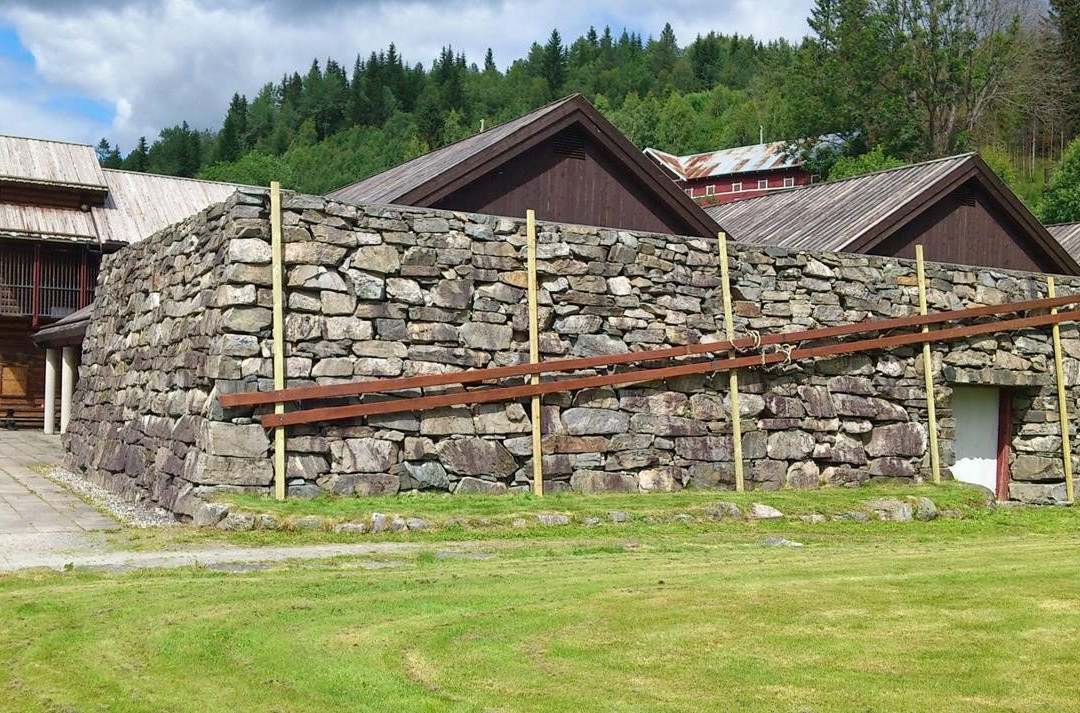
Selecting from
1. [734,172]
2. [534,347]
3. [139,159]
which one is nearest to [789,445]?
[534,347]

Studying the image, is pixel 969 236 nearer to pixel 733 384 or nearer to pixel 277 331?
pixel 733 384

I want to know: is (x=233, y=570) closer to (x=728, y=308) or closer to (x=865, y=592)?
(x=865, y=592)

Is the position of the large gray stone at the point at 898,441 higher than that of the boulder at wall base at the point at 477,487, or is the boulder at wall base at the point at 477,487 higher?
the large gray stone at the point at 898,441

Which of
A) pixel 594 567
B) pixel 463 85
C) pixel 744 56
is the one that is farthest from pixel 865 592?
pixel 744 56

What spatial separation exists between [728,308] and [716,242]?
0.84 metres

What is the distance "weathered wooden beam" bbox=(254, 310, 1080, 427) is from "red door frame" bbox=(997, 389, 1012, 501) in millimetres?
1262

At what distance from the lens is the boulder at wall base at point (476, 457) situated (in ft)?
40.0

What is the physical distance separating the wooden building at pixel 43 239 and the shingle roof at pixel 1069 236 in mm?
25016

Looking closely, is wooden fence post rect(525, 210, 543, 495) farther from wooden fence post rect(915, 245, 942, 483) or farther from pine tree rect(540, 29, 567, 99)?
pine tree rect(540, 29, 567, 99)

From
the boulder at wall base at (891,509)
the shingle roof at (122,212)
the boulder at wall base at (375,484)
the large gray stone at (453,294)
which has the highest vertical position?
the shingle roof at (122,212)

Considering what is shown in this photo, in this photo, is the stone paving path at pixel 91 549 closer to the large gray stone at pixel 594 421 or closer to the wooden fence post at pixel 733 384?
the large gray stone at pixel 594 421

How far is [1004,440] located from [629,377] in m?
7.37

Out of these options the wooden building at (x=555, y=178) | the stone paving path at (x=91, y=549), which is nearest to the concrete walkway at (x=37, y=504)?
the stone paving path at (x=91, y=549)

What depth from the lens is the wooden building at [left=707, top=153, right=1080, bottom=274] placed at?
20094 mm
